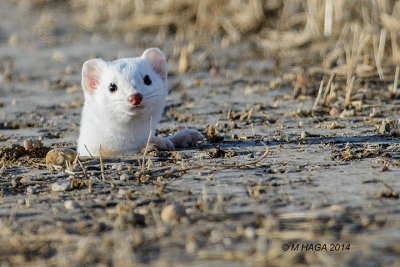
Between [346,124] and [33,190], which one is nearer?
[33,190]

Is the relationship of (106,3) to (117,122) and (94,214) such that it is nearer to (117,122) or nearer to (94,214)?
(117,122)

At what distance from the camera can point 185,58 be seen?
8.02 metres

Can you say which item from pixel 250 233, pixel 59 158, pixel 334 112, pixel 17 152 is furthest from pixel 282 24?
pixel 250 233

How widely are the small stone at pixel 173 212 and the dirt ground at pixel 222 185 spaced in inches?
0.6

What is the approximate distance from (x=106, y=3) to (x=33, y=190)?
7.32 metres

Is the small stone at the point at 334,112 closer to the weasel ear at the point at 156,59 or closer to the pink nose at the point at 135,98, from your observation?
the weasel ear at the point at 156,59

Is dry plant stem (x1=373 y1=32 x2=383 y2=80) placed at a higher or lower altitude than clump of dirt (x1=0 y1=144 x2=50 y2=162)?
higher

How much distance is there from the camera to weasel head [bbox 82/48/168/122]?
455 centimetres

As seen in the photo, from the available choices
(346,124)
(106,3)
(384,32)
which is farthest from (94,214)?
(106,3)

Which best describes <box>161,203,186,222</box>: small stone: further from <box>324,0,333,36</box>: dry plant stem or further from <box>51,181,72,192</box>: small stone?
<box>324,0,333,36</box>: dry plant stem

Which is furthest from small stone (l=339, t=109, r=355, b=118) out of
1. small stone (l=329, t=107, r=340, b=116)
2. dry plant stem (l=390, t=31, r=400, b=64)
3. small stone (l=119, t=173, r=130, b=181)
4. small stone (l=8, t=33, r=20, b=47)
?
small stone (l=8, t=33, r=20, b=47)

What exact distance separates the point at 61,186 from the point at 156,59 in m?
1.60

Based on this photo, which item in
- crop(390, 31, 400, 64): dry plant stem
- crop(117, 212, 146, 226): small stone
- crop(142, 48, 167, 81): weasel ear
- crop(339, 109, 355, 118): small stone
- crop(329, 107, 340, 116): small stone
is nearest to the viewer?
crop(117, 212, 146, 226): small stone

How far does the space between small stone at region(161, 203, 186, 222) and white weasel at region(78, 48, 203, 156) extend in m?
1.46
